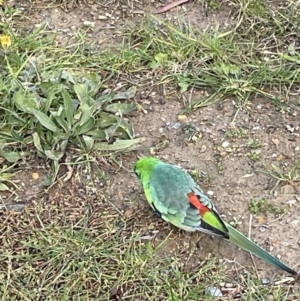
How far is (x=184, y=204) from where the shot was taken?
10.2 feet

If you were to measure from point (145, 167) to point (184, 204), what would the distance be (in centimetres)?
26

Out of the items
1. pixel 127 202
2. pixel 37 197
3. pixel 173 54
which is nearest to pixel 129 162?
pixel 127 202

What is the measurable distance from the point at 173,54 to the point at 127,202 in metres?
0.99

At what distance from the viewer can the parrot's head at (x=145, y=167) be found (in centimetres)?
322

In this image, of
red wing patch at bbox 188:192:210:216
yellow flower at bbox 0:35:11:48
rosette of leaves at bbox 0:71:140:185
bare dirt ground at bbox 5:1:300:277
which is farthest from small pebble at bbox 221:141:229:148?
yellow flower at bbox 0:35:11:48

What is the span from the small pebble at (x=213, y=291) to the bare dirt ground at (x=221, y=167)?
0.14 meters

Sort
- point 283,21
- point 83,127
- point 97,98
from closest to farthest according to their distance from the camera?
1. point 83,127
2. point 97,98
3. point 283,21

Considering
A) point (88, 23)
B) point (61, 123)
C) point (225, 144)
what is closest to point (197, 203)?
point (225, 144)

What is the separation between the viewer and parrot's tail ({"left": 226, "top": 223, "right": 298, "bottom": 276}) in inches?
120

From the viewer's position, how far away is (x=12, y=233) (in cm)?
326

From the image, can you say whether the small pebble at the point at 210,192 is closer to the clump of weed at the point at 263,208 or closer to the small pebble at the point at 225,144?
the clump of weed at the point at 263,208

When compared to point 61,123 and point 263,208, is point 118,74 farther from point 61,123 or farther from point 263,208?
point 263,208

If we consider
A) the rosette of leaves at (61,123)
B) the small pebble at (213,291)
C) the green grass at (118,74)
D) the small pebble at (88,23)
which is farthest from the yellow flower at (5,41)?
the small pebble at (213,291)

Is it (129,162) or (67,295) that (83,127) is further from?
(67,295)
